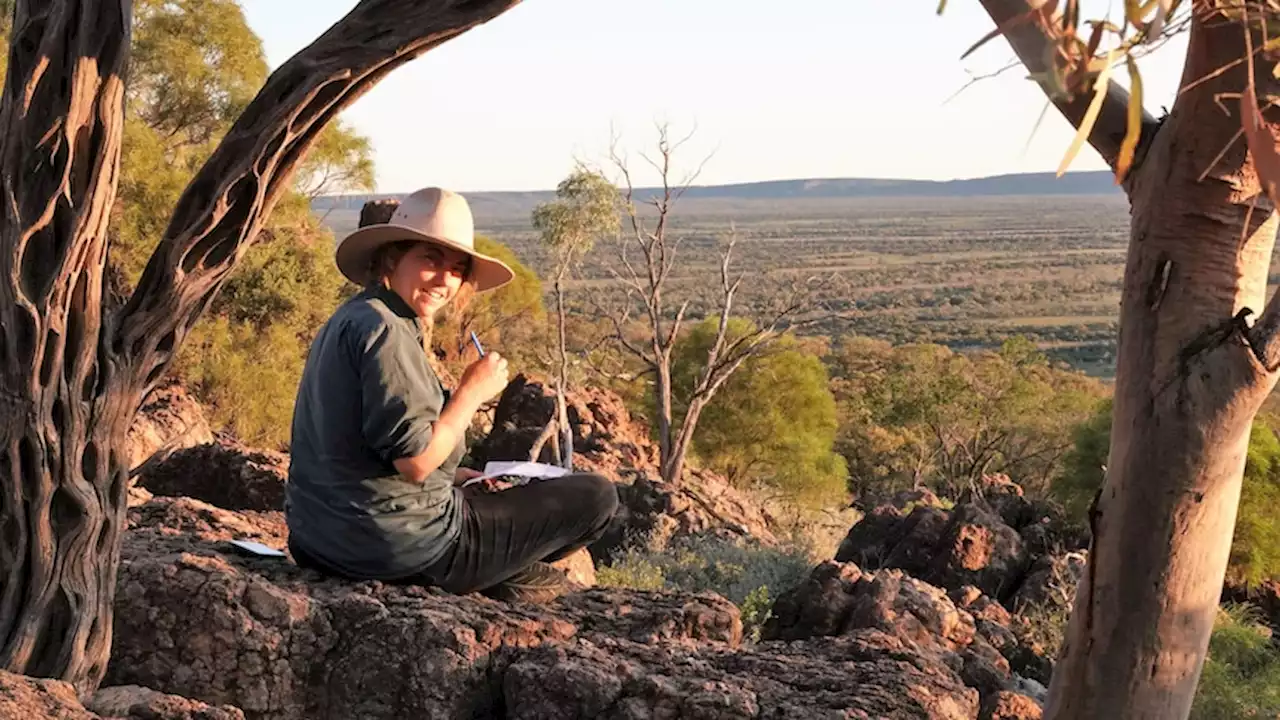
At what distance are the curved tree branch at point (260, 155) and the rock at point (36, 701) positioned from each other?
905 millimetres

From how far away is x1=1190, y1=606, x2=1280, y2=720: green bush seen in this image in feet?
21.7

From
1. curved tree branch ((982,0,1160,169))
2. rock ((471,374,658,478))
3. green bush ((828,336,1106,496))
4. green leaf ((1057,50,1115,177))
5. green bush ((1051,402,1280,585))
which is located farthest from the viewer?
green bush ((828,336,1106,496))

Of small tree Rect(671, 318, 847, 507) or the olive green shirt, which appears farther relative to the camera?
small tree Rect(671, 318, 847, 507)

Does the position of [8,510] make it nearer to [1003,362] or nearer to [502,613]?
[502,613]

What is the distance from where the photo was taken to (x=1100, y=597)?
2.95 metres

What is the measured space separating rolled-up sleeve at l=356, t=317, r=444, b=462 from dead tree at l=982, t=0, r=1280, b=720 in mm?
1657

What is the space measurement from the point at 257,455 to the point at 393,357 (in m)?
3.70

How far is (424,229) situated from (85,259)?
Result: 0.83 metres

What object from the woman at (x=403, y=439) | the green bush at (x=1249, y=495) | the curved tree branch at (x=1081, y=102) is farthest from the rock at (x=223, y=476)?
the green bush at (x=1249, y=495)

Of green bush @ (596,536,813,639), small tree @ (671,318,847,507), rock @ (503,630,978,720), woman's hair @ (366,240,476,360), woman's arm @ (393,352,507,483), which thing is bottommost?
small tree @ (671,318,847,507)

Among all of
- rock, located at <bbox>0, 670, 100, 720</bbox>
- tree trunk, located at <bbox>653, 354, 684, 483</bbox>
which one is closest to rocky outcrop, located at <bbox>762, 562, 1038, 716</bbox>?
rock, located at <bbox>0, 670, 100, 720</bbox>

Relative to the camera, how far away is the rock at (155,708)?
2.14m

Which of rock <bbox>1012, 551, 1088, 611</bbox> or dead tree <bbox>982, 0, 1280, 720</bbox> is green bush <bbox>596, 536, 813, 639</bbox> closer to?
rock <bbox>1012, 551, 1088, 611</bbox>

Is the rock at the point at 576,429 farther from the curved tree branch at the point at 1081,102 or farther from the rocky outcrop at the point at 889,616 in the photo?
the curved tree branch at the point at 1081,102
